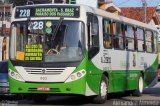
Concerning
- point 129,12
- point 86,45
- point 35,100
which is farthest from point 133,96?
point 129,12

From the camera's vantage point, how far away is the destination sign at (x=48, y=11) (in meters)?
16.1

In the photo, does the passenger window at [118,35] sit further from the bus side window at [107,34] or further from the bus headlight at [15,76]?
the bus headlight at [15,76]

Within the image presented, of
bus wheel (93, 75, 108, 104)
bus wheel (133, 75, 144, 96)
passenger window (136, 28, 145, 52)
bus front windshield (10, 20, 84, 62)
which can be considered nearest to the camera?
bus front windshield (10, 20, 84, 62)

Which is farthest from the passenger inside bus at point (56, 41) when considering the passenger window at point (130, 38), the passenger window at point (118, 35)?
the passenger window at point (130, 38)

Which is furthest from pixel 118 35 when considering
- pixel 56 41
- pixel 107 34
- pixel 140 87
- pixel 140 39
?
pixel 140 87

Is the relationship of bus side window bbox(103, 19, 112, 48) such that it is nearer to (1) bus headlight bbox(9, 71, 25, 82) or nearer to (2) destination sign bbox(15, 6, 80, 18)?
(2) destination sign bbox(15, 6, 80, 18)

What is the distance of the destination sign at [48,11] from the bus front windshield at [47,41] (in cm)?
24

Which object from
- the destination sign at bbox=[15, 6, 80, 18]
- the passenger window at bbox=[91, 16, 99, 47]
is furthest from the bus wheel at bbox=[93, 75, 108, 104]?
the destination sign at bbox=[15, 6, 80, 18]

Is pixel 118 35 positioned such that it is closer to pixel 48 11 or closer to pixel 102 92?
pixel 102 92

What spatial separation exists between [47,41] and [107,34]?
275 cm

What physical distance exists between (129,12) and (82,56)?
202 ft

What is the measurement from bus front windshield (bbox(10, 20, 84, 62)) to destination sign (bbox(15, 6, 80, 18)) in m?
0.24

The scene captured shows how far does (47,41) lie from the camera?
1595cm

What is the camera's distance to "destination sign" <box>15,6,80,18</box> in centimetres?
1609
